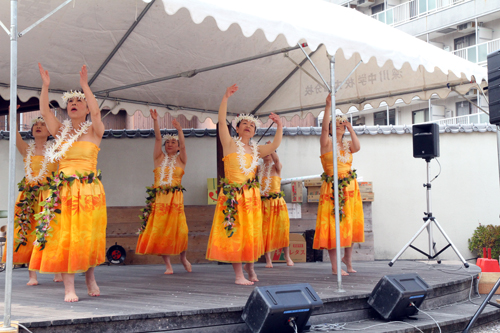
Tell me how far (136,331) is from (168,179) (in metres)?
2.77

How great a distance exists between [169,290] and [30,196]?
1.74m

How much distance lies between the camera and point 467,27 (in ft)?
57.7

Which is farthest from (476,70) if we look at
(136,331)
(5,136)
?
(5,136)

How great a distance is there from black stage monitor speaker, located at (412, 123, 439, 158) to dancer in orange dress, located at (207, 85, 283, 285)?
2158 mm

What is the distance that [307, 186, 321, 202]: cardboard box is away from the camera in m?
7.42

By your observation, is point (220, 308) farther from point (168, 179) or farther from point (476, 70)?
point (476, 70)

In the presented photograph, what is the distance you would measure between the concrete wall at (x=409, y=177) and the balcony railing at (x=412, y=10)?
11.4 meters

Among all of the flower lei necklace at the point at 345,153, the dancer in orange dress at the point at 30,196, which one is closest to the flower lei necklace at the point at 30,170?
the dancer in orange dress at the point at 30,196

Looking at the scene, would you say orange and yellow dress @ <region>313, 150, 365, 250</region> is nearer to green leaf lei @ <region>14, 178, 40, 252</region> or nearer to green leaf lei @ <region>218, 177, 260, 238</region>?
green leaf lei @ <region>218, 177, 260, 238</region>

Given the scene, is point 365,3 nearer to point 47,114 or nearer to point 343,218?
point 343,218

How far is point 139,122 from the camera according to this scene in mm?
12750

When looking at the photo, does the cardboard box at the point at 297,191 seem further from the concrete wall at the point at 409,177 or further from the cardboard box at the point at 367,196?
the cardboard box at the point at 367,196

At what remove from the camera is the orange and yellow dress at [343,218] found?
4.78 meters

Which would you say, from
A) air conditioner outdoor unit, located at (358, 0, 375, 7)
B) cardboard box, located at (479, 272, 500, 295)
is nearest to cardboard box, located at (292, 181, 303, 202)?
cardboard box, located at (479, 272, 500, 295)
